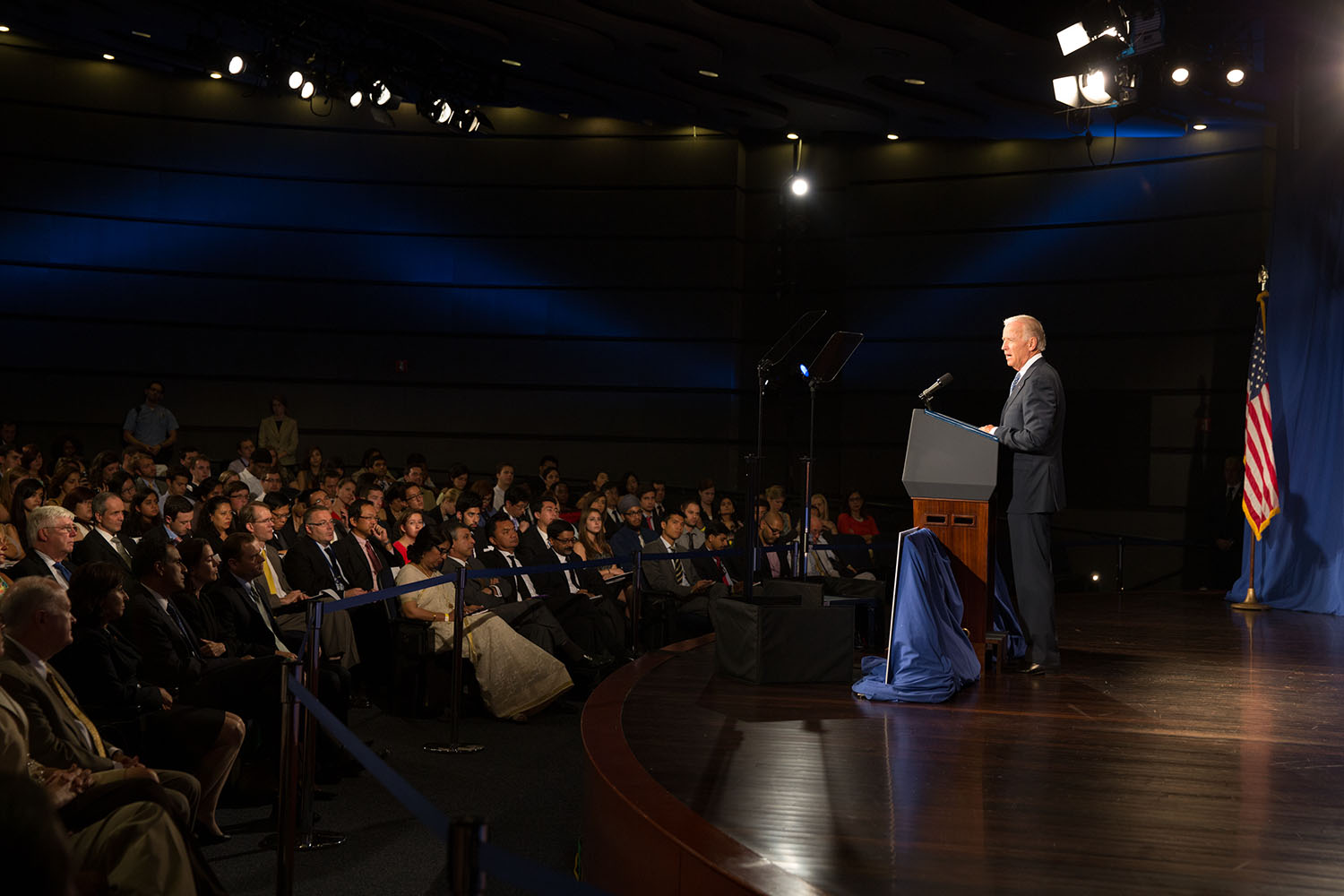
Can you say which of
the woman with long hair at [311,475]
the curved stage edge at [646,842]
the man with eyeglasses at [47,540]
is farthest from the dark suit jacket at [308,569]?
the woman with long hair at [311,475]

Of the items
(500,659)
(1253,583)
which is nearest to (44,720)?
(500,659)

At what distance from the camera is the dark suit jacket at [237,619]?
461 cm

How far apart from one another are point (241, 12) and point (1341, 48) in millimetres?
6906

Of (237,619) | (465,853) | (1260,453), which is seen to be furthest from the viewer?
(1260,453)

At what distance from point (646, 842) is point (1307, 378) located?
250 inches

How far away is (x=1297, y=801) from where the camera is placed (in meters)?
2.99

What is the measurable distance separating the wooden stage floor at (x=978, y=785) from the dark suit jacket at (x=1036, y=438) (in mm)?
694

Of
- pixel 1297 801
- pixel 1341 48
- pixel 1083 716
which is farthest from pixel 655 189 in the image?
pixel 1297 801

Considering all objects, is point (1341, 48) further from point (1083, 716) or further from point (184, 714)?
point (184, 714)

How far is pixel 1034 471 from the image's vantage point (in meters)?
4.48

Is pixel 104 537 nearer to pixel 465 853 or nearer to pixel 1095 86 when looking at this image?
pixel 465 853

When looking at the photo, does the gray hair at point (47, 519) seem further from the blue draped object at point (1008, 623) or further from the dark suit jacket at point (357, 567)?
the blue draped object at point (1008, 623)

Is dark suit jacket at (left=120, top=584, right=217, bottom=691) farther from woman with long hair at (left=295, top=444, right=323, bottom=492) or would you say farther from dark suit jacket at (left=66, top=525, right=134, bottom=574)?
woman with long hair at (left=295, top=444, right=323, bottom=492)

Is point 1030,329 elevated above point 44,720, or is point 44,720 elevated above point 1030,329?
point 1030,329
